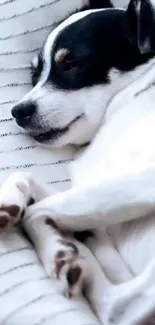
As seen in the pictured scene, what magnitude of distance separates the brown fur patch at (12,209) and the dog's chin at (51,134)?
0.31 metres

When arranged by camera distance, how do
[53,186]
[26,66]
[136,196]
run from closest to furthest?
[136,196]
[53,186]
[26,66]

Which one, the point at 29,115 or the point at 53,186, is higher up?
the point at 29,115

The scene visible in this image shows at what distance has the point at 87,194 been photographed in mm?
1389

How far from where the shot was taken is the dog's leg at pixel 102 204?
4.43 feet

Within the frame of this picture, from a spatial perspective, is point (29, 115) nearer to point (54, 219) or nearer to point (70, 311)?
point (54, 219)

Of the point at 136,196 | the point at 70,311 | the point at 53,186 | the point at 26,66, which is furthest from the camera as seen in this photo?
the point at 26,66

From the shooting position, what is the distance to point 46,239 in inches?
54.1

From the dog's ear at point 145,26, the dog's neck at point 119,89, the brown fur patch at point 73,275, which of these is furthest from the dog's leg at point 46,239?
the dog's ear at point 145,26

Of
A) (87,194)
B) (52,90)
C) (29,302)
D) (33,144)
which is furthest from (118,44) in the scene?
(29,302)

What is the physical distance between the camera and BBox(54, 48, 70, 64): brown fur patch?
1.65 metres

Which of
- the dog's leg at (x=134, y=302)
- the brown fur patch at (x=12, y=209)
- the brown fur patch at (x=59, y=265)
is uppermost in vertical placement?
the brown fur patch at (x=12, y=209)

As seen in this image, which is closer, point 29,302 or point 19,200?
point 29,302

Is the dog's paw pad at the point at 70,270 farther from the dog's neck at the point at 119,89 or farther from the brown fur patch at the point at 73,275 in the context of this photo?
the dog's neck at the point at 119,89

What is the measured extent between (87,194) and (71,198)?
0.11 ft
